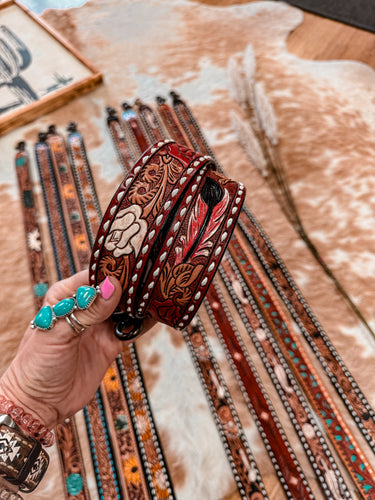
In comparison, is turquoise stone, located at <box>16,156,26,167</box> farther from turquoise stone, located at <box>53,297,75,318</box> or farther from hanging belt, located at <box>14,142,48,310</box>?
turquoise stone, located at <box>53,297,75,318</box>

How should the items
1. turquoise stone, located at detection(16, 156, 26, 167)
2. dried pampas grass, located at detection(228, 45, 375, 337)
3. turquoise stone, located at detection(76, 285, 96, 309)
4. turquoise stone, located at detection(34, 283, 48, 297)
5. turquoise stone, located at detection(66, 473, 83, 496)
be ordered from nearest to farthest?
1. turquoise stone, located at detection(76, 285, 96, 309)
2. turquoise stone, located at detection(66, 473, 83, 496)
3. turquoise stone, located at detection(34, 283, 48, 297)
4. dried pampas grass, located at detection(228, 45, 375, 337)
5. turquoise stone, located at detection(16, 156, 26, 167)

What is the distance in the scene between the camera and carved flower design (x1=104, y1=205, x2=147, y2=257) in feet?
1.90

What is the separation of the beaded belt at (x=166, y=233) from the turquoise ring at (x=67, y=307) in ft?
0.17

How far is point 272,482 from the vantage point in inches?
29.9

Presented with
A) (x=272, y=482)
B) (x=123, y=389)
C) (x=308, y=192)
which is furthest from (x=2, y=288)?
(x=308, y=192)

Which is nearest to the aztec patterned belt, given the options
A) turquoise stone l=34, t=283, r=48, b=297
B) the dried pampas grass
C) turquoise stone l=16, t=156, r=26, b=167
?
turquoise stone l=34, t=283, r=48, b=297

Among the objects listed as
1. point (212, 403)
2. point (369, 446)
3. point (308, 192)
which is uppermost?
point (308, 192)

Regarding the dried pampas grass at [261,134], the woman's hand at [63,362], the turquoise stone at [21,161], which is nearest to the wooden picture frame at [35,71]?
the turquoise stone at [21,161]

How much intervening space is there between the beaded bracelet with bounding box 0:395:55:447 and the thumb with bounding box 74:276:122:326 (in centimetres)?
20

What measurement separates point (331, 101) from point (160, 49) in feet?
2.35

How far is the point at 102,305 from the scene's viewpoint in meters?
0.57

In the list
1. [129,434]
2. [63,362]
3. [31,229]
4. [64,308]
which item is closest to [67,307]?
[64,308]

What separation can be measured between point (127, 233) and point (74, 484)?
1.79ft

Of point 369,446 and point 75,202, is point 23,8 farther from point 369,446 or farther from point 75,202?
point 369,446
